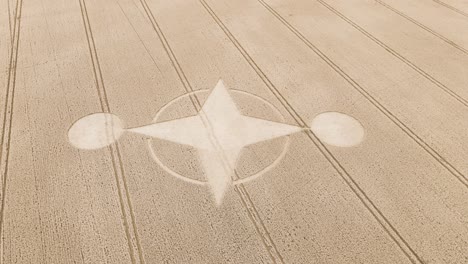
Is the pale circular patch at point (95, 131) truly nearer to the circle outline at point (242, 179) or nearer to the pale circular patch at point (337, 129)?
the circle outline at point (242, 179)

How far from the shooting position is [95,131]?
126 centimetres

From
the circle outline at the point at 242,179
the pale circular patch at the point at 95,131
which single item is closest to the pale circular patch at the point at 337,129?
the circle outline at the point at 242,179

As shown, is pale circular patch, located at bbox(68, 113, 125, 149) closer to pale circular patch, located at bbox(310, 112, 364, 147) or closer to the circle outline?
the circle outline

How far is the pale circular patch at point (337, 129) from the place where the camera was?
4.02ft

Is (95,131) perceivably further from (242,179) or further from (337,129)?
(337,129)

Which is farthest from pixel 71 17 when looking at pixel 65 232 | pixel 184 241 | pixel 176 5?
pixel 184 241

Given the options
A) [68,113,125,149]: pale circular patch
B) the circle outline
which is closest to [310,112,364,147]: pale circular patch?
the circle outline

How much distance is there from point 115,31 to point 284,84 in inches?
39.1

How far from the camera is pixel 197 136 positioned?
48.6 inches

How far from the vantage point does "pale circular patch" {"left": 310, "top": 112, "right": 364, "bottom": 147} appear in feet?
4.02

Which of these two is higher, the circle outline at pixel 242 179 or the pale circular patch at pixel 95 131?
the circle outline at pixel 242 179

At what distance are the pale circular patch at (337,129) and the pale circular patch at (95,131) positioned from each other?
740 millimetres

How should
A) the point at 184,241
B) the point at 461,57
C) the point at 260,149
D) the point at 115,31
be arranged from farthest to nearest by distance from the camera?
the point at 115,31, the point at 461,57, the point at 260,149, the point at 184,241

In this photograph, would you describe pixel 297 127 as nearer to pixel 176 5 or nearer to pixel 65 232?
pixel 65 232
